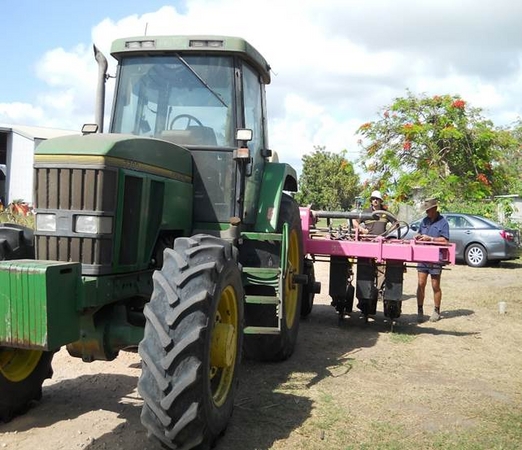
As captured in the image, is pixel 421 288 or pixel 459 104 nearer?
pixel 421 288

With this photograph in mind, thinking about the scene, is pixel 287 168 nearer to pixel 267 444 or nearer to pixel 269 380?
pixel 269 380

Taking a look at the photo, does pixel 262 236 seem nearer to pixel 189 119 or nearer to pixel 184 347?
pixel 189 119

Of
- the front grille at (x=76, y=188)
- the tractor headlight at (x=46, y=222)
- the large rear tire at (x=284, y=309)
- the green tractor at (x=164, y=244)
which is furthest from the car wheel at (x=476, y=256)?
the tractor headlight at (x=46, y=222)

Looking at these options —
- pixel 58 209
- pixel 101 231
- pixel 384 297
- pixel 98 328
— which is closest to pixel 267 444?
pixel 98 328

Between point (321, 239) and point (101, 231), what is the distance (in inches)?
162

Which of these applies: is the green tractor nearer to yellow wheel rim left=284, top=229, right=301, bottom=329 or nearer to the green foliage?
yellow wheel rim left=284, top=229, right=301, bottom=329

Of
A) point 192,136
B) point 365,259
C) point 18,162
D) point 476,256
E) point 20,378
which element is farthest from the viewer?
point 18,162

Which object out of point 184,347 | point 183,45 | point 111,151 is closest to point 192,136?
point 183,45

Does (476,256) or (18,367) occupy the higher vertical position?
(476,256)

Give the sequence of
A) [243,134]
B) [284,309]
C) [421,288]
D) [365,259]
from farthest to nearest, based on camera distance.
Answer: [421,288] < [365,259] < [284,309] < [243,134]

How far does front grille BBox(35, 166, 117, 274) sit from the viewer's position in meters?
3.73

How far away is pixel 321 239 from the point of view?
7.48 metres

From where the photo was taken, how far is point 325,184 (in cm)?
4181

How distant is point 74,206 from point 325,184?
127ft
